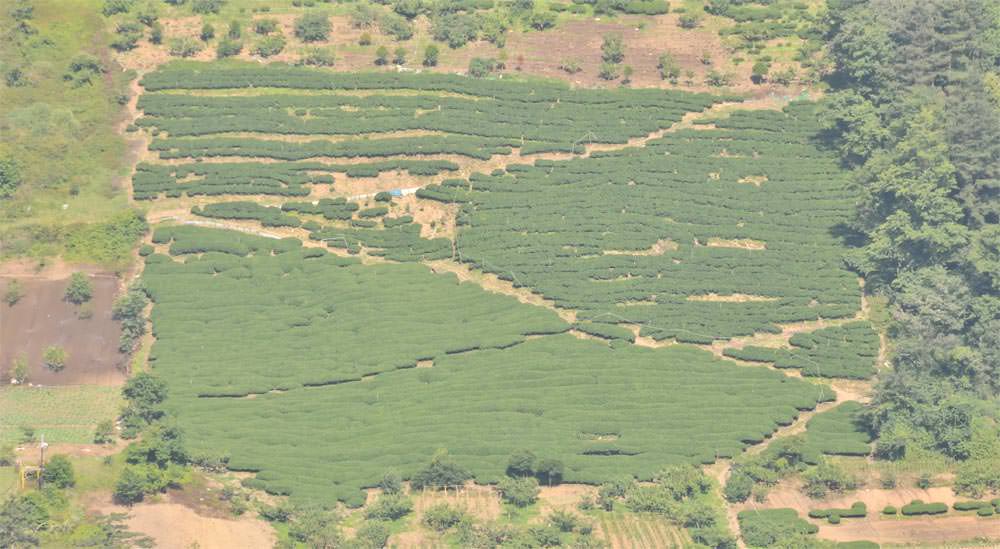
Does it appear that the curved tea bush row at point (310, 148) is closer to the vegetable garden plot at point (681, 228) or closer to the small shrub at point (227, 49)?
the vegetable garden plot at point (681, 228)

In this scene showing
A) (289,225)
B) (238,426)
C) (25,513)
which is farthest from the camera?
(289,225)

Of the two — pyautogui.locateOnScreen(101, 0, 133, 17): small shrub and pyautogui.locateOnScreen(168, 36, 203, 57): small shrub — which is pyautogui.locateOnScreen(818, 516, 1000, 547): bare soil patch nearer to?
pyautogui.locateOnScreen(168, 36, 203, 57): small shrub

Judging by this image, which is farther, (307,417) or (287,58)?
(287,58)

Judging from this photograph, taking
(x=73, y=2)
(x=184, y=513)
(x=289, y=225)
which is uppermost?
(x=73, y=2)

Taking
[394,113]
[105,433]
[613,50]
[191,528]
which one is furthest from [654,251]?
[191,528]

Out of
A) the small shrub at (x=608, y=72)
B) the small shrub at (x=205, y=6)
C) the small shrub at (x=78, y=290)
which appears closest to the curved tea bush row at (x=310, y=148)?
the small shrub at (x=608, y=72)

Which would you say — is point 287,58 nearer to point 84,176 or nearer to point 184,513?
point 84,176

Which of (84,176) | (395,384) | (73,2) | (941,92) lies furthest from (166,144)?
(941,92)
